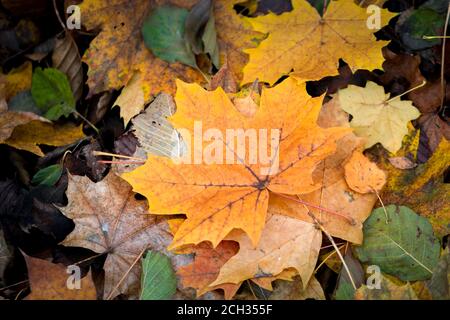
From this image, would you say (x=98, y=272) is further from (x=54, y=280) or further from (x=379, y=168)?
(x=379, y=168)

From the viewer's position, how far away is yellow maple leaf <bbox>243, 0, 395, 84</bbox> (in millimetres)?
1441

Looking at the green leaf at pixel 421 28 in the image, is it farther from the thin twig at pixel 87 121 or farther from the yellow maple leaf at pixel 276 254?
the thin twig at pixel 87 121

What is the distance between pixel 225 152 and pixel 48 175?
61 centimetres

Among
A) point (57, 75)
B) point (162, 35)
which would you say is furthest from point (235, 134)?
point (57, 75)

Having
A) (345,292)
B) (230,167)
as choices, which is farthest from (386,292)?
(230,167)

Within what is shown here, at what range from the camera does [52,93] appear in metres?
1.62

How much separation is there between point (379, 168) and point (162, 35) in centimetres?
79

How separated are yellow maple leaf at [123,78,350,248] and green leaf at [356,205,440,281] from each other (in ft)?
0.75

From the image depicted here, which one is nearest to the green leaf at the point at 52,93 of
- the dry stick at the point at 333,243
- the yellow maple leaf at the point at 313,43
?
the yellow maple leaf at the point at 313,43

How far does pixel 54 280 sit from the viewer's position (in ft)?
4.06

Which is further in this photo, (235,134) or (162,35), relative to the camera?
(162,35)

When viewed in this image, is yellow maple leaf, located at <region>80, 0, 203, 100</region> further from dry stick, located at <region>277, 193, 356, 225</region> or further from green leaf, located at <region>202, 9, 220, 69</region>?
dry stick, located at <region>277, 193, 356, 225</region>

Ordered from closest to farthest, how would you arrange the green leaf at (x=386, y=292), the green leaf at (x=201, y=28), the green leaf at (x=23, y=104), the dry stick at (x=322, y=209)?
1. the green leaf at (x=386, y=292)
2. the dry stick at (x=322, y=209)
3. the green leaf at (x=201, y=28)
4. the green leaf at (x=23, y=104)

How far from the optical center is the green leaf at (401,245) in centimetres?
126
